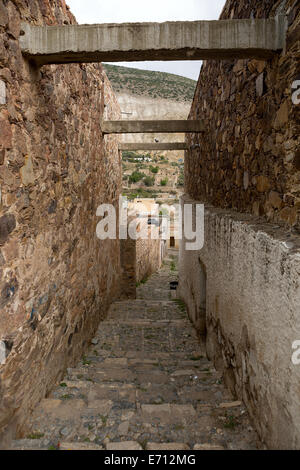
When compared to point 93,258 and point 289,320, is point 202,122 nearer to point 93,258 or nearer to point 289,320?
point 93,258

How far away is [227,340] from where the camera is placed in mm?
3008

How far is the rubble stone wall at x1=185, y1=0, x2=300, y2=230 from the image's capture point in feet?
6.64

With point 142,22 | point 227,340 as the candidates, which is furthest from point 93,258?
point 142,22

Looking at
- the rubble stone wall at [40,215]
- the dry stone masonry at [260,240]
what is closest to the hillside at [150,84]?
the rubble stone wall at [40,215]

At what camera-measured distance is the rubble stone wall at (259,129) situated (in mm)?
2025

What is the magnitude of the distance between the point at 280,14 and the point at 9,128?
198 cm

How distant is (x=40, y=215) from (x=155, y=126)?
3663mm

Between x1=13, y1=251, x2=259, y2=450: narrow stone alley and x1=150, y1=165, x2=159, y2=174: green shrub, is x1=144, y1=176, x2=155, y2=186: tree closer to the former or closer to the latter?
x1=150, y1=165, x2=159, y2=174: green shrub

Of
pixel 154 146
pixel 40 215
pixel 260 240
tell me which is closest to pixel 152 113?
pixel 154 146

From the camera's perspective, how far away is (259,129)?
2590 millimetres

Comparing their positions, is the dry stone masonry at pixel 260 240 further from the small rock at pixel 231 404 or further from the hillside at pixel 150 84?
the hillside at pixel 150 84

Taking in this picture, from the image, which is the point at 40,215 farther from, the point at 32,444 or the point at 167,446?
the point at 167,446

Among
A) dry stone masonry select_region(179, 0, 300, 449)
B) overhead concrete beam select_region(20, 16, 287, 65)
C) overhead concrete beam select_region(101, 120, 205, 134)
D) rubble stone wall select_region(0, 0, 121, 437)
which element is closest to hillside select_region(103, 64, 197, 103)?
overhead concrete beam select_region(101, 120, 205, 134)

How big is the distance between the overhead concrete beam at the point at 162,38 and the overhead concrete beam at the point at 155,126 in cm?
308
